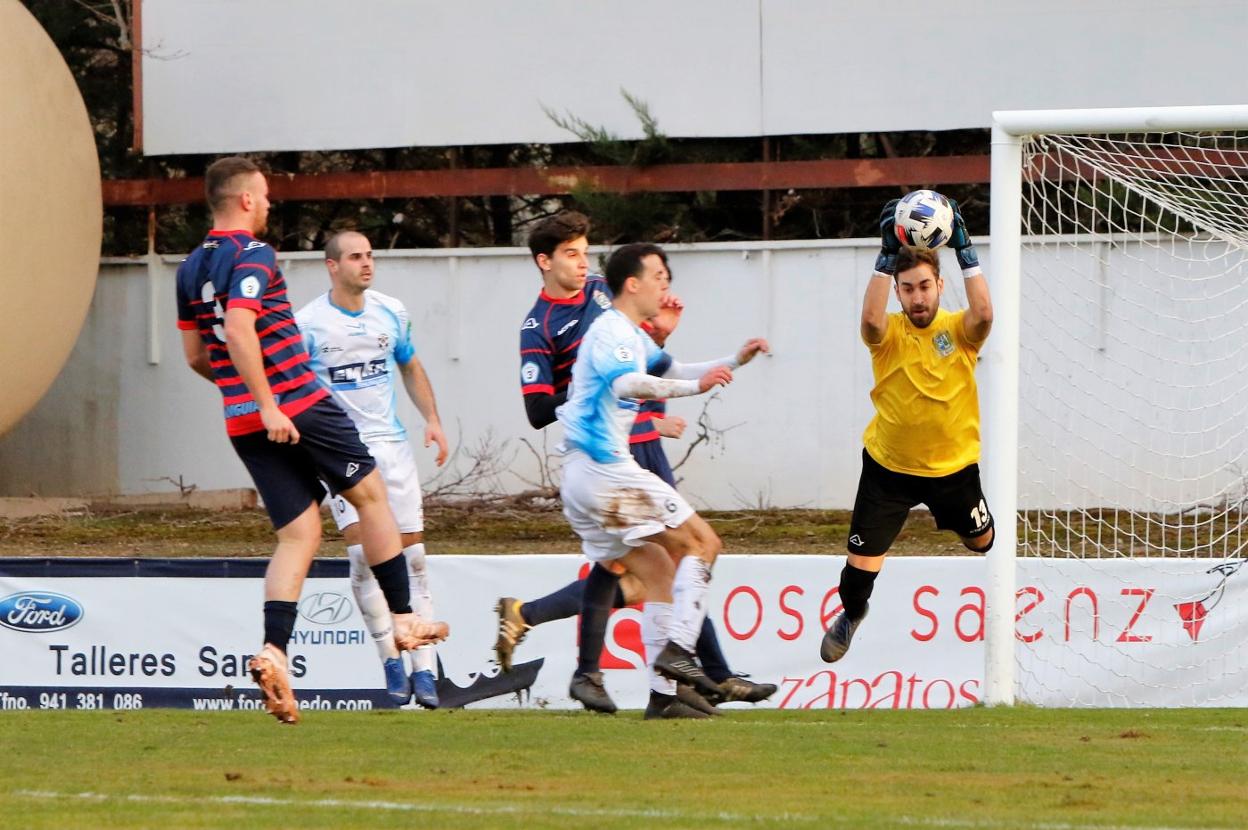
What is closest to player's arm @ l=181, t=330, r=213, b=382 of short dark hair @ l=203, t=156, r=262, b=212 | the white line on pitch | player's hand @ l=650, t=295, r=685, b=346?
short dark hair @ l=203, t=156, r=262, b=212

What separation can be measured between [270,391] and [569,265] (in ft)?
6.78

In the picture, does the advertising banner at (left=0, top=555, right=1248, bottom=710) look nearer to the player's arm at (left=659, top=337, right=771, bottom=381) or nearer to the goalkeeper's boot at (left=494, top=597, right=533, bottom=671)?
the goalkeeper's boot at (left=494, top=597, right=533, bottom=671)

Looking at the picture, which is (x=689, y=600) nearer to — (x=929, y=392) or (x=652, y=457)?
(x=652, y=457)

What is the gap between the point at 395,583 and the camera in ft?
23.9

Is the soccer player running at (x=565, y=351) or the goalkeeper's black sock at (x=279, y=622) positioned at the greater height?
the soccer player running at (x=565, y=351)

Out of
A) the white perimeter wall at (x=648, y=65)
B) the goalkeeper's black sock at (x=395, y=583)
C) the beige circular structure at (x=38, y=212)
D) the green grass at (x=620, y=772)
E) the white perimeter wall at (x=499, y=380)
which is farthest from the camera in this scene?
the white perimeter wall at (x=499, y=380)

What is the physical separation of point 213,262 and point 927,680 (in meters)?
5.48

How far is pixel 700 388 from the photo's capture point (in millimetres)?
6898

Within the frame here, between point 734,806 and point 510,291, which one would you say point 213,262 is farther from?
point 510,291

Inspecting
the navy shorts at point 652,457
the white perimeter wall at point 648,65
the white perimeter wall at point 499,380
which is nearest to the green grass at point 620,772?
the navy shorts at point 652,457

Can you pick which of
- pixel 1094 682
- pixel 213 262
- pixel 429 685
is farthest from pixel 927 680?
pixel 213 262

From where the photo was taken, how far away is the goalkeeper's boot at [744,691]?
24.1 feet

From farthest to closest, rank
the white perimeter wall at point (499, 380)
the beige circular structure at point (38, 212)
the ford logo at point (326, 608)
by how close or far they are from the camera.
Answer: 1. the white perimeter wall at point (499, 380)
2. the beige circular structure at point (38, 212)
3. the ford logo at point (326, 608)

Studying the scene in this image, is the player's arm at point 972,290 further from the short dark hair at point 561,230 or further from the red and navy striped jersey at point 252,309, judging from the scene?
the red and navy striped jersey at point 252,309
